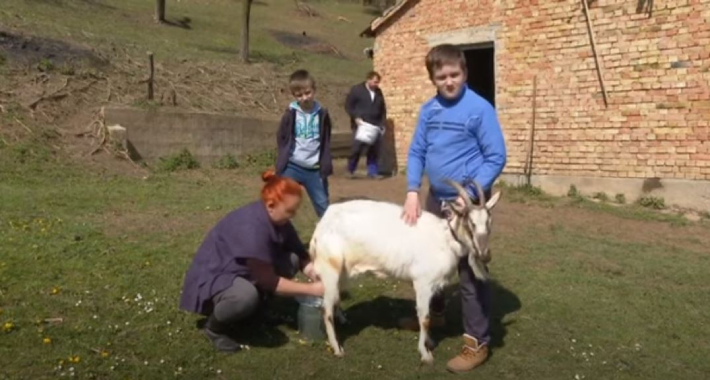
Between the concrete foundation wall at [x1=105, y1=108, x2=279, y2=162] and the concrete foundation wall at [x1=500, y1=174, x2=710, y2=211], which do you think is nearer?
the concrete foundation wall at [x1=500, y1=174, x2=710, y2=211]

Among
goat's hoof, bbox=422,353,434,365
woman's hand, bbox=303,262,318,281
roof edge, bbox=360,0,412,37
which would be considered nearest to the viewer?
Answer: goat's hoof, bbox=422,353,434,365

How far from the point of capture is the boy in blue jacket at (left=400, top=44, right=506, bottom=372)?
4770 mm

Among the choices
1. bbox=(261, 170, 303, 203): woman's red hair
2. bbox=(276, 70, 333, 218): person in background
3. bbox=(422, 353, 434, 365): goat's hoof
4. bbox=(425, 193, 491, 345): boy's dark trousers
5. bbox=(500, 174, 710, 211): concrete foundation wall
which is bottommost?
bbox=(422, 353, 434, 365): goat's hoof

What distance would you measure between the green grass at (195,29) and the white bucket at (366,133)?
26.9ft

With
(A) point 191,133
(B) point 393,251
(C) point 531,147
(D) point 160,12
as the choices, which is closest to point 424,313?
(B) point 393,251

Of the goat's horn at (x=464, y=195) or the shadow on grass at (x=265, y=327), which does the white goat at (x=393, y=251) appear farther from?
the shadow on grass at (x=265, y=327)

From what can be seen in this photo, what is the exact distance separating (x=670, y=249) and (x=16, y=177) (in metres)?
A: 8.98

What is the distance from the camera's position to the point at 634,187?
11.7 meters

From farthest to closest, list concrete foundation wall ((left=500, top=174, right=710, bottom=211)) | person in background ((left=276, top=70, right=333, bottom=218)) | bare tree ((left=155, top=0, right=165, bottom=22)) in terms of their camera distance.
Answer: bare tree ((left=155, top=0, right=165, bottom=22)) → concrete foundation wall ((left=500, top=174, right=710, bottom=211)) → person in background ((left=276, top=70, right=333, bottom=218))

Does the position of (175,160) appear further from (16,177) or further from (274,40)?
(274,40)

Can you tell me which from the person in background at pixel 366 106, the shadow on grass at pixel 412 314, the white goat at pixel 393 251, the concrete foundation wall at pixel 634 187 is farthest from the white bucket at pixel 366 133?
the white goat at pixel 393 251

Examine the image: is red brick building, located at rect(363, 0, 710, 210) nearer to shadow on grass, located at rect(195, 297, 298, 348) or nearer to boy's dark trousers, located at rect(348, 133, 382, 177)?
boy's dark trousers, located at rect(348, 133, 382, 177)

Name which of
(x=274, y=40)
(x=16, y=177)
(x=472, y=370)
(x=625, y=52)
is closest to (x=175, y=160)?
(x=16, y=177)

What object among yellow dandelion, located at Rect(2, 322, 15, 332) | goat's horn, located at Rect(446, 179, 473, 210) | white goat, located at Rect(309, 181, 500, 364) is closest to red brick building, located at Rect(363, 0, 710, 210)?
white goat, located at Rect(309, 181, 500, 364)
